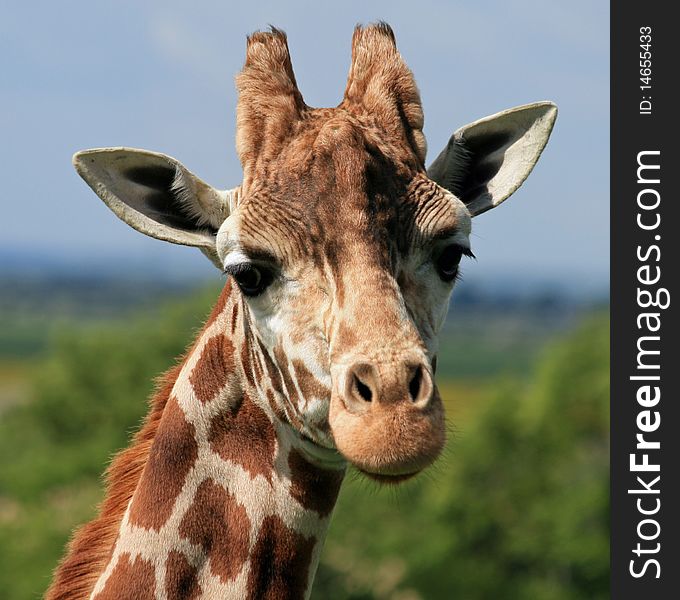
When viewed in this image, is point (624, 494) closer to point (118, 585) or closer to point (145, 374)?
point (118, 585)

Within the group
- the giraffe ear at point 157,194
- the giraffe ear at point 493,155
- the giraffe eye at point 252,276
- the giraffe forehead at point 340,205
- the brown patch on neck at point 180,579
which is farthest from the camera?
the giraffe ear at point 493,155

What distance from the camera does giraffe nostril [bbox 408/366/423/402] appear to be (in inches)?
225

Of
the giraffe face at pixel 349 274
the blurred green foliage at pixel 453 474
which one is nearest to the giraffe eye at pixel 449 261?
the giraffe face at pixel 349 274

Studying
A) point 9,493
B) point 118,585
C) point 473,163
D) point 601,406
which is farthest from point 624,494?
point 601,406

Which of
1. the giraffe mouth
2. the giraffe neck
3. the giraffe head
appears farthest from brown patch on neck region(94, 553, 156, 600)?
the giraffe mouth

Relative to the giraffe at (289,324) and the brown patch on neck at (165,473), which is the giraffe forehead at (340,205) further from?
the brown patch on neck at (165,473)

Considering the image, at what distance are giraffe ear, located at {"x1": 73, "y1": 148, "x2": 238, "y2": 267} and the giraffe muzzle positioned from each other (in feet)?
5.32

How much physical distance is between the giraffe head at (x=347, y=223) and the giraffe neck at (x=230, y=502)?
8.3 inches

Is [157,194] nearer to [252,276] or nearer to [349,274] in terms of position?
[252,276]

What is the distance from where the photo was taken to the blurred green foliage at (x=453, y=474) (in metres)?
62.2

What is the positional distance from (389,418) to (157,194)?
2.29 m

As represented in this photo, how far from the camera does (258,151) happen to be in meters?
6.76

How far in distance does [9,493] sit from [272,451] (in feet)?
208

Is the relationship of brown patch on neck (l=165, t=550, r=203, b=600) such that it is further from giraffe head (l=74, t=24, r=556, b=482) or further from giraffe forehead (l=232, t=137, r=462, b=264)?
→ giraffe forehead (l=232, t=137, r=462, b=264)
